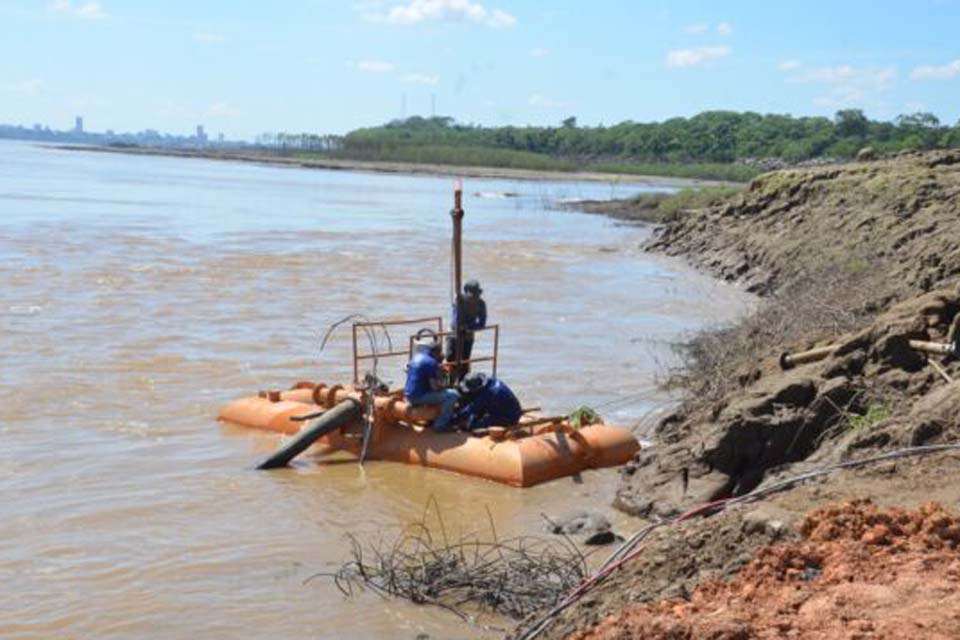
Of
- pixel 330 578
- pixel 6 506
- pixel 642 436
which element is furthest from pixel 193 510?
pixel 642 436

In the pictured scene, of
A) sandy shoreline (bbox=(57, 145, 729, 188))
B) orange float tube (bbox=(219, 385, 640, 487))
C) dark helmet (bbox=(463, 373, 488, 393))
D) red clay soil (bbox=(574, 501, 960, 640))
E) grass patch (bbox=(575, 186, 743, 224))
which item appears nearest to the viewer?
red clay soil (bbox=(574, 501, 960, 640))

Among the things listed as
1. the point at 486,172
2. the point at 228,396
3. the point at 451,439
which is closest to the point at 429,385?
the point at 451,439

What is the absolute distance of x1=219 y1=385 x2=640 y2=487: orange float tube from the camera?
11086 mm

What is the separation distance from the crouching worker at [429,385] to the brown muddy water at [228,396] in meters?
0.66

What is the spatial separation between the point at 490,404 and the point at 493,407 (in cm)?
4

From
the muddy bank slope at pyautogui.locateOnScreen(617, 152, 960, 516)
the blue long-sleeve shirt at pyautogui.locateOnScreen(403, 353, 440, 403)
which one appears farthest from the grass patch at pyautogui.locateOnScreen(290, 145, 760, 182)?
the blue long-sleeve shirt at pyautogui.locateOnScreen(403, 353, 440, 403)

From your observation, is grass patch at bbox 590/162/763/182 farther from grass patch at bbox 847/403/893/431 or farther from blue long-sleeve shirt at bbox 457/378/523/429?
grass patch at bbox 847/403/893/431

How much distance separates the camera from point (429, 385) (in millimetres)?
11625

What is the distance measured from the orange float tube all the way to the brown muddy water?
0.58ft

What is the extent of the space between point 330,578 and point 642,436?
5056 mm

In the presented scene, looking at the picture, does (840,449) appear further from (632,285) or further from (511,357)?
(632,285)

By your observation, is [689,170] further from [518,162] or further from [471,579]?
[471,579]

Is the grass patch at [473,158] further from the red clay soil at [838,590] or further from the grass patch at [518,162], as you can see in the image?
the red clay soil at [838,590]

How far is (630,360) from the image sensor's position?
18.0m
